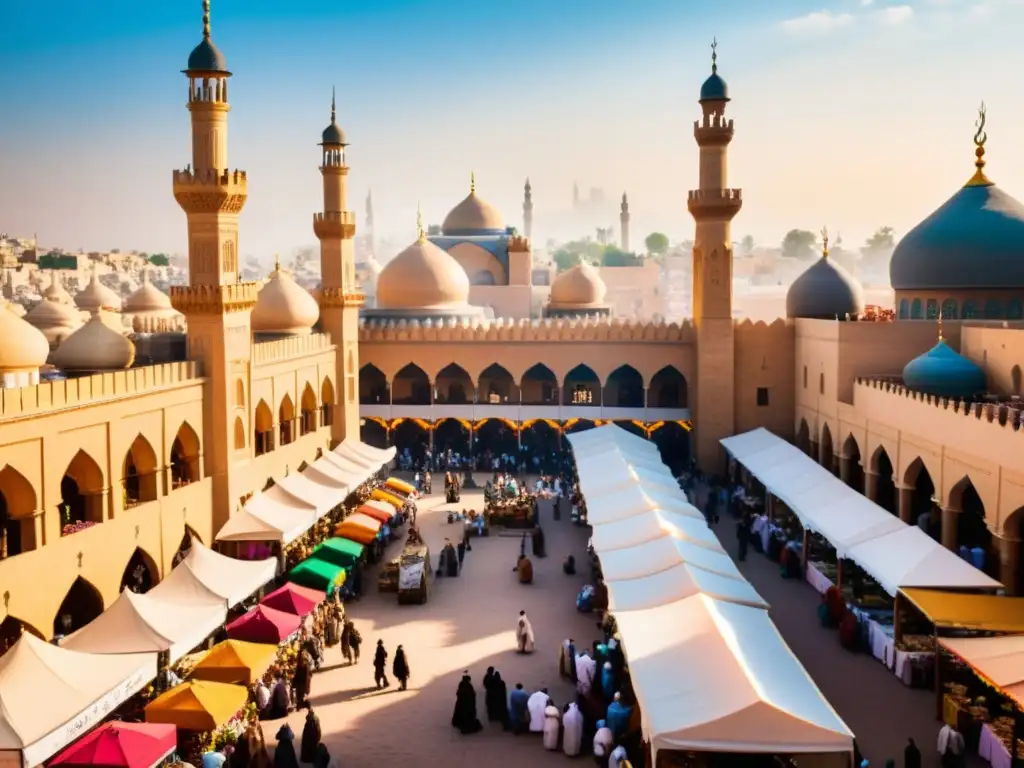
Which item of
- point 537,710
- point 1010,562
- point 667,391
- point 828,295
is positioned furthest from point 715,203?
point 537,710

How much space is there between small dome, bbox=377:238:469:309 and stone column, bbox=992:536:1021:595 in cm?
2036

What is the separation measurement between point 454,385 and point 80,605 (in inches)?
725

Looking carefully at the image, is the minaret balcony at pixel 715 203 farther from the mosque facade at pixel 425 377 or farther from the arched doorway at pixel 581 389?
the arched doorway at pixel 581 389

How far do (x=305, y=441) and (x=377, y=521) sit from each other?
5.55 metres

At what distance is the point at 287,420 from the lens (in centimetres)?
2414

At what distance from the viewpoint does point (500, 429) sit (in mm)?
32344

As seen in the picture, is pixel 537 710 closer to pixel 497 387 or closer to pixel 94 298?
pixel 497 387

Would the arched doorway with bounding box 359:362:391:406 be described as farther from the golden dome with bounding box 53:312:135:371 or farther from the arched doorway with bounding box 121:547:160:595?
the arched doorway with bounding box 121:547:160:595

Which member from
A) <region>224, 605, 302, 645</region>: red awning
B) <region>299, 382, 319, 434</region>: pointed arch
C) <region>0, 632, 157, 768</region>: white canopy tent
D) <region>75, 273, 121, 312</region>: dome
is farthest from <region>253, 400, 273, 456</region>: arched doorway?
<region>75, 273, 121, 312</region>: dome

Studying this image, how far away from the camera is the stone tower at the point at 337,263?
2841 centimetres

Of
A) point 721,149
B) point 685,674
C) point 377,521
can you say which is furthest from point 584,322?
point 685,674

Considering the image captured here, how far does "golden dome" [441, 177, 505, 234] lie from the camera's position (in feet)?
139

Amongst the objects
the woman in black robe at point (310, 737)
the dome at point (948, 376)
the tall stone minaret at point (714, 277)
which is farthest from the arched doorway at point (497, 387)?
the woman in black robe at point (310, 737)

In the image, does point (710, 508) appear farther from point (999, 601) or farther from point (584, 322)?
point (999, 601)
